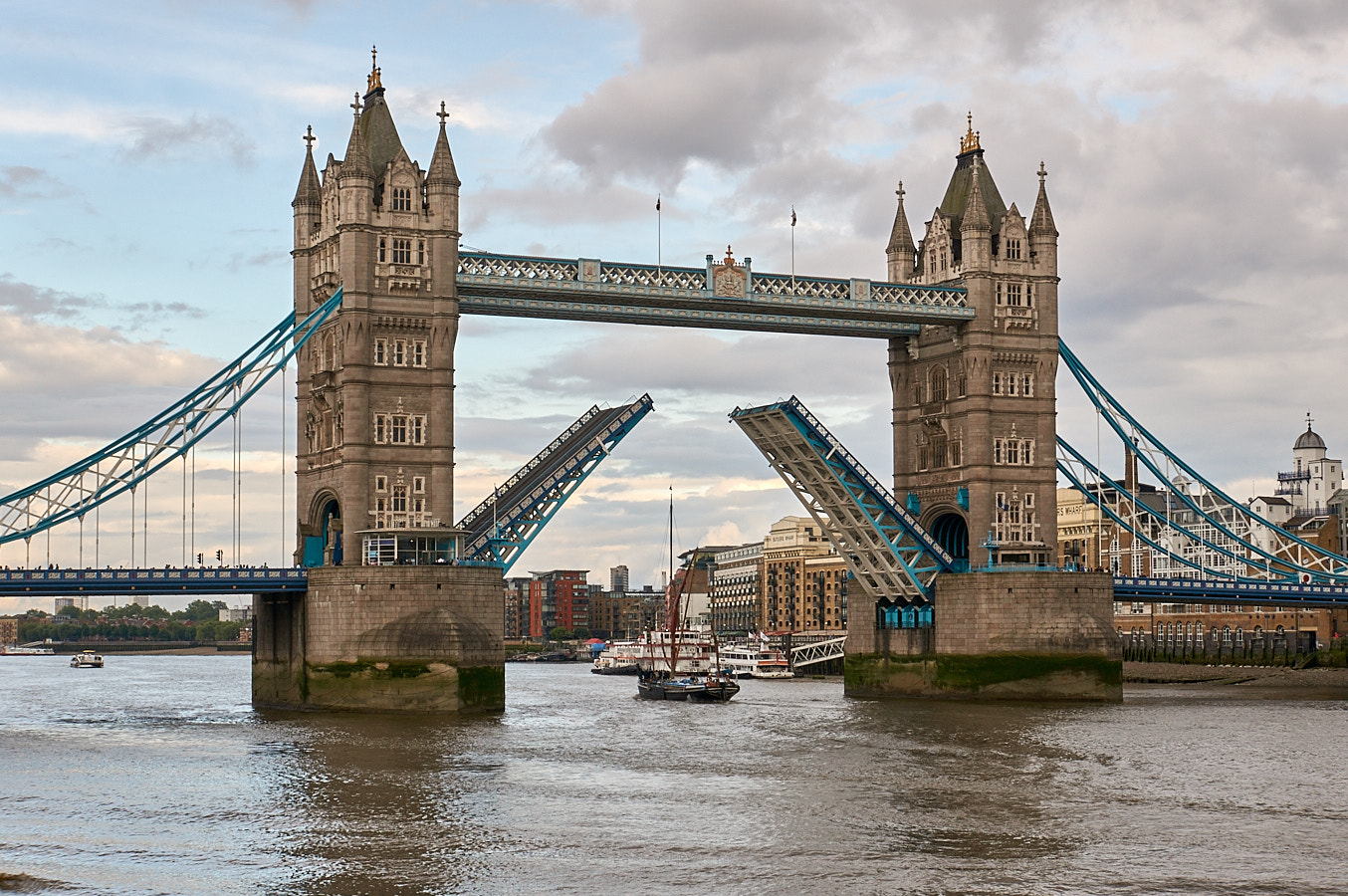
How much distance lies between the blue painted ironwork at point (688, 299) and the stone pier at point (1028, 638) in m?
11.4

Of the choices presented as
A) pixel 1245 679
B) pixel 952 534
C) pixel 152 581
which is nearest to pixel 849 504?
pixel 952 534

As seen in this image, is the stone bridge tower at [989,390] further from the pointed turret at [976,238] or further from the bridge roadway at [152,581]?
the bridge roadway at [152,581]

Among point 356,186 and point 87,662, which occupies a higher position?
point 356,186

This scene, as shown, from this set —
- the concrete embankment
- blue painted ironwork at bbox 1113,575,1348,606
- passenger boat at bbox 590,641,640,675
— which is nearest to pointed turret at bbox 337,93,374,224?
blue painted ironwork at bbox 1113,575,1348,606

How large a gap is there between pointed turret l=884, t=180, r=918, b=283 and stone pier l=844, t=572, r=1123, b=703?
1500 centimetres

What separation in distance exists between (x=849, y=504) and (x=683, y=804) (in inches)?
1373

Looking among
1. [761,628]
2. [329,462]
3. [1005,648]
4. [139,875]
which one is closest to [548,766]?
[139,875]

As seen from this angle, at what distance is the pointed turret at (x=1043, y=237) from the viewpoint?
77.0 metres

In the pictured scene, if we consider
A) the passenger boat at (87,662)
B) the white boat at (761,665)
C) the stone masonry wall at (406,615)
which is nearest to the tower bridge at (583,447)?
the stone masonry wall at (406,615)

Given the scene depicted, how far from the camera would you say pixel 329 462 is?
66.9m

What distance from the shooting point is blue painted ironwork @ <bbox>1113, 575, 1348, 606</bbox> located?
78250 mm

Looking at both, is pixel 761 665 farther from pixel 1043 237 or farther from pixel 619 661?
pixel 1043 237

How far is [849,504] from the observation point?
73438mm

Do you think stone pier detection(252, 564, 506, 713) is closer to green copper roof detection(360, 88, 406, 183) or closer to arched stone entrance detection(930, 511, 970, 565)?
green copper roof detection(360, 88, 406, 183)
